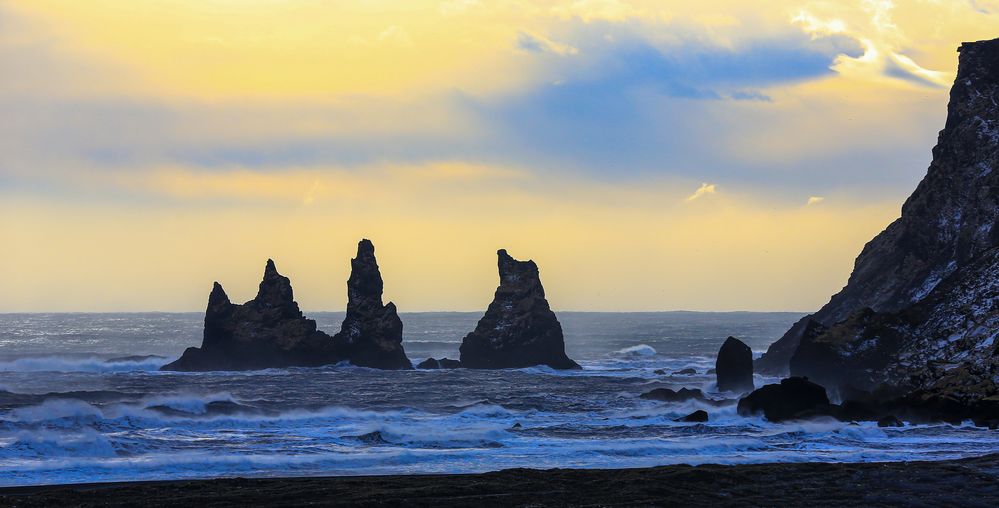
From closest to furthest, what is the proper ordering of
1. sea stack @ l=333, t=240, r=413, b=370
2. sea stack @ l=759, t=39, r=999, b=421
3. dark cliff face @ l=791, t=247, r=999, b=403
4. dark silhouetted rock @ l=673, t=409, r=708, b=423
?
dark silhouetted rock @ l=673, t=409, r=708, b=423 → dark cliff face @ l=791, t=247, r=999, b=403 → sea stack @ l=759, t=39, r=999, b=421 → sea stack @ l=333, t=240, r=413, b=370

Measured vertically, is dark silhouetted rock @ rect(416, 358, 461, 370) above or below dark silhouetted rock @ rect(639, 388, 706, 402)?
above

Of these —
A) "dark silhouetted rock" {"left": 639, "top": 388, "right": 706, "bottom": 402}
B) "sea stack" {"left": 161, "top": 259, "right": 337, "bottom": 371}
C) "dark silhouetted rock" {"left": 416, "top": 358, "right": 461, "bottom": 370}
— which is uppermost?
"sea stack" {"left": 161, "top": 259, "right": 337, "bottom": 371}

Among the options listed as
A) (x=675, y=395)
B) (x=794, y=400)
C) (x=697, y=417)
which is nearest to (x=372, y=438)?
(x=697, y=417)

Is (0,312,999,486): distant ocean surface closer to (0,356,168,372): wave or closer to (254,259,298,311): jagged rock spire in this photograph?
(254,259,298,311): jagged rock spire

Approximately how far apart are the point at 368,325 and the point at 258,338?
9.06m

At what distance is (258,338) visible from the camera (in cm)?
A: 8825

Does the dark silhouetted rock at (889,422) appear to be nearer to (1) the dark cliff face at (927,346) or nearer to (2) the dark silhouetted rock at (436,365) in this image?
(1) the dark cliff face at (927,346)

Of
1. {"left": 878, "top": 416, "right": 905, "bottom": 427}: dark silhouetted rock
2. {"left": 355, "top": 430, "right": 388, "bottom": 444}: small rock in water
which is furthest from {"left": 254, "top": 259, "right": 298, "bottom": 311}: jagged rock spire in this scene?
{"left": 878, "top": 416, "right": 905, "bottom": 427}: dark silhouetted rock

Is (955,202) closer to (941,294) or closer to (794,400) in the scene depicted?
(941,294)

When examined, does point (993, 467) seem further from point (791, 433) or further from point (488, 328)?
point (488, 328)

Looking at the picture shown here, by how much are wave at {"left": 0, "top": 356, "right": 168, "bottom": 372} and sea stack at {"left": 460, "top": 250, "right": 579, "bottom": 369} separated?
92.9 ft

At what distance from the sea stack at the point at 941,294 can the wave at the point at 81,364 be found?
5879cm

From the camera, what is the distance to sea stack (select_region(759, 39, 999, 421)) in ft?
159

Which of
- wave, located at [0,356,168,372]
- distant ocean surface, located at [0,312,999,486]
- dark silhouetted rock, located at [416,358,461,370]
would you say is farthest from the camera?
wave, located at [0,356,168,372]
